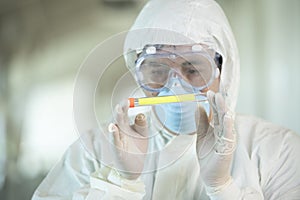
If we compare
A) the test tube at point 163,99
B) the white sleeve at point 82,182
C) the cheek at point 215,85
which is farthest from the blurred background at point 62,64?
the test tube at point 163,99

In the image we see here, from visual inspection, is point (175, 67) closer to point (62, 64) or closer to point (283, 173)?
point (283, 173)

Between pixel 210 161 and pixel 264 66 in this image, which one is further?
pixel 264 66

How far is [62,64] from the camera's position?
56.8 inches

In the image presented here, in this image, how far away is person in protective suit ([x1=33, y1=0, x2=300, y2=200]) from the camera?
0.72 m

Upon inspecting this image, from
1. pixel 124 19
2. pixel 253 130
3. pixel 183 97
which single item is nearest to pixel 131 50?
pixel 183 97

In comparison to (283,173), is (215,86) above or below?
above

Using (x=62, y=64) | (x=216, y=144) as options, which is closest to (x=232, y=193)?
(x=216, y=144)

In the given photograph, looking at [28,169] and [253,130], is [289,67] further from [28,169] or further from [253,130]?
[28,169]

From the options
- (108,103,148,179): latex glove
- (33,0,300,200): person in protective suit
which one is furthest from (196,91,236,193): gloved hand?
(108,103,148,179): latex glove

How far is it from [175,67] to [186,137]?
0.45ft

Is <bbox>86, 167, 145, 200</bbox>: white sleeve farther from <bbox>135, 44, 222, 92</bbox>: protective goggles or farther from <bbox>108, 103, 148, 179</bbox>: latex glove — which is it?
<bbox>135, 44, 222, 92</bbox>: protective goggles

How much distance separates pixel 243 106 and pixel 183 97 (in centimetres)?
71

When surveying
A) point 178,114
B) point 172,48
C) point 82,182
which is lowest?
point 82,182

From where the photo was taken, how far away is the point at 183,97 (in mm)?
718
